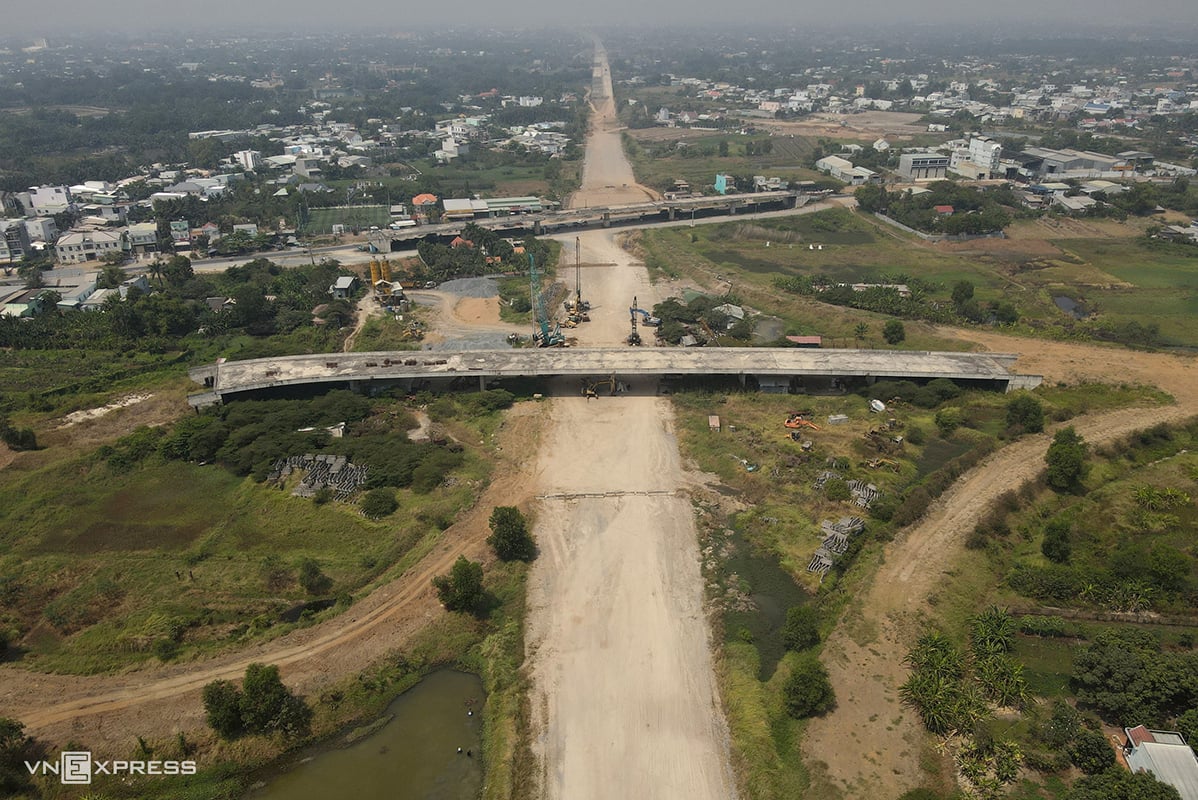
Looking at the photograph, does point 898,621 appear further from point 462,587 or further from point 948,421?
point 948,421

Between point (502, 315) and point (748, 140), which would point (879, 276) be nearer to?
point (502, 315)

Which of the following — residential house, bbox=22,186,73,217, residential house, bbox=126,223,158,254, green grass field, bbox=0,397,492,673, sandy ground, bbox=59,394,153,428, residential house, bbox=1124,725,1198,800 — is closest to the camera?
residential house, bbox=1124,725,1198,800

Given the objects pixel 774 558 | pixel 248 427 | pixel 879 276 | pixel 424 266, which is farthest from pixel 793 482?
pixel 424 266

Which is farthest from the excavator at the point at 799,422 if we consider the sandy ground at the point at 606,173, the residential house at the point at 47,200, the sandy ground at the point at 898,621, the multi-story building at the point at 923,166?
the residential house at the point at 47,200

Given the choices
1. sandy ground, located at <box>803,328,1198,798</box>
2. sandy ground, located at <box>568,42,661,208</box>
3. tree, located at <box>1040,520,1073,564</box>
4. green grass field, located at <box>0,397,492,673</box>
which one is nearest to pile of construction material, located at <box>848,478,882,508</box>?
sandy ground, located at <box>803,328,1198,798</box>

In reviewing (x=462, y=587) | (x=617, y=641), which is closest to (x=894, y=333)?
(x=617, y=641)

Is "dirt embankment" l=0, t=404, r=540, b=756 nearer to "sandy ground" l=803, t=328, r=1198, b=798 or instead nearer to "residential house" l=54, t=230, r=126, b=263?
"sandy ground" l=803, t=328, r=1198, b=798
